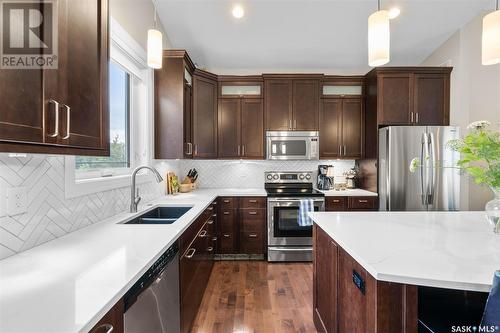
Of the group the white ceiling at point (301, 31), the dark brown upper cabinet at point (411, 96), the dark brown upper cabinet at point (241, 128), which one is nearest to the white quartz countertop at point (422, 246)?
the dark brown upper cabinet at point (411, 96)

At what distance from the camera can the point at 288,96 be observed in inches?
150

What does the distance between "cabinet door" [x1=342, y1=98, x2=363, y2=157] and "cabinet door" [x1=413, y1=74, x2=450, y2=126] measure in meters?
0.73

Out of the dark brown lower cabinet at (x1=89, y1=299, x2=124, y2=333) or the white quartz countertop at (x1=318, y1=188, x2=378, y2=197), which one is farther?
the white quartz countertop at (x1=318, y1=188, x2=378, y2=197)

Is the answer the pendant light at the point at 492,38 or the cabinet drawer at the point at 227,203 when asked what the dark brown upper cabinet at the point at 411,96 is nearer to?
the pendant light at the point at 492,38

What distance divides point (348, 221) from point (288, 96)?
2517mm

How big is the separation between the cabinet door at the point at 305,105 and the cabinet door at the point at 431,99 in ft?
4.43

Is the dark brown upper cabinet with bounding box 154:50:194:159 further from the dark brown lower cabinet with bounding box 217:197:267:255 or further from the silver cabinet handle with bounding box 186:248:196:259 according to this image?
the silver cabinet handle with bounding box 186:248:196:259

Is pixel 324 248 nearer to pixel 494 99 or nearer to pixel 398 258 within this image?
pixel 398 258

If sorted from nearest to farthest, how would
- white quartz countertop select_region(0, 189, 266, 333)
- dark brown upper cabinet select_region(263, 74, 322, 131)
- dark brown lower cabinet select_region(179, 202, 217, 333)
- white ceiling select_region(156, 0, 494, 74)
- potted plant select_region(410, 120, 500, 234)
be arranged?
white quartz countertop select_region(0, 189, 266, 333), potted plant select_region(410, 120, 500, 234), dark brown lower cabinet select_region(179, 202, 217, 333), white ceiling select_region(156, 0, 494, 74), dark brown upper cabinet select_region(263, 74, 322, 131)

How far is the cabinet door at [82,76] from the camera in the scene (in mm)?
1000

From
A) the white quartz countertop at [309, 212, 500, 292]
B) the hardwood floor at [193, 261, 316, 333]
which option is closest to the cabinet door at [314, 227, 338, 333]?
the white quartz countertop at [309, 212, 500, 292]

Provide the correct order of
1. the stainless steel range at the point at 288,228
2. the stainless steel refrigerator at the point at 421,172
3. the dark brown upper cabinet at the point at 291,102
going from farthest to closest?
the dark brown upper cabinet at the point at 291,102 < the stainless steel range at the point at 288,228 < the stainless steel refrigerator at the point at 421,172

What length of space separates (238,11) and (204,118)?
1.43m

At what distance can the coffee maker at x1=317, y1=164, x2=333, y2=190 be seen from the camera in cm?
396
